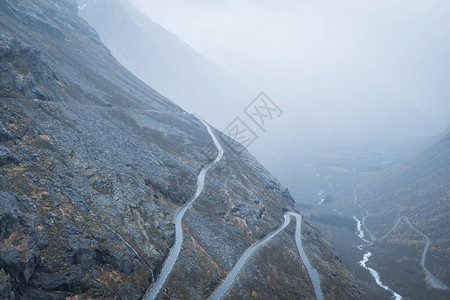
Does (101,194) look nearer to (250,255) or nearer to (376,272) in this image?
(250,255)

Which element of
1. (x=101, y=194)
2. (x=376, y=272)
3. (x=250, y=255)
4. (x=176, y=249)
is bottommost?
(x=101, y=194)

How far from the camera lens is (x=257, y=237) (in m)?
74.0

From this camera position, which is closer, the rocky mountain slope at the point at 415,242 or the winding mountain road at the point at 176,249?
the winding mountain road at the point at 176,249

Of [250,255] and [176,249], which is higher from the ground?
[250,255]

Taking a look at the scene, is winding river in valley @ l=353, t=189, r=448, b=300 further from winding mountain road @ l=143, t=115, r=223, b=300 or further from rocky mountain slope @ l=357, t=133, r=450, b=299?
winding mountain road @ l=143, t=115, r=223, b=300

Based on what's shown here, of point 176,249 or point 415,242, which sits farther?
point 415,242

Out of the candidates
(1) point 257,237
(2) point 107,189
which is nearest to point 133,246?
(2) point 107,189

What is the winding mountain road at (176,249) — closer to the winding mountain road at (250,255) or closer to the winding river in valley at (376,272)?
the winding mountain road at (250,255)

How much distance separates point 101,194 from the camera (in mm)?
51156

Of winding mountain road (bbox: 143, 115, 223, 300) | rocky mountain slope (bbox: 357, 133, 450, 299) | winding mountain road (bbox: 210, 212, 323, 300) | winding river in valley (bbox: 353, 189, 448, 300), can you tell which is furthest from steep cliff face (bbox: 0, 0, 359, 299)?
rocky mountain slope (bbox: 357, 133, 450, 299)

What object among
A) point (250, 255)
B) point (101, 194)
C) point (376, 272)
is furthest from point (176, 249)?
point (376, 272)

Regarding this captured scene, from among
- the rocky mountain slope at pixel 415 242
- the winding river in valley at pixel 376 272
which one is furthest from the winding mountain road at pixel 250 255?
the rocky mountain slope at pixel 415 242

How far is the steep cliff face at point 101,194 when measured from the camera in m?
35.7

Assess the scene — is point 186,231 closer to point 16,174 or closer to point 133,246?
point 133,246
